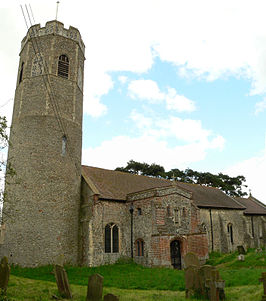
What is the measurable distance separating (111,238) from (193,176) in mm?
37638

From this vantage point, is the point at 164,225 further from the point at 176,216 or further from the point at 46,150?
the point at 46,150

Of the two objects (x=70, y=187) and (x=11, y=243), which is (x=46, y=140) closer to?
(x=70, y=187)

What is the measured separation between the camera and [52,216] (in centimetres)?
1967

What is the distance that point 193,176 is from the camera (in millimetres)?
56281

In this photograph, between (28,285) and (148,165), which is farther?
(148,165)

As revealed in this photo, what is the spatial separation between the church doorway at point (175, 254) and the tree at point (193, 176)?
28414mm

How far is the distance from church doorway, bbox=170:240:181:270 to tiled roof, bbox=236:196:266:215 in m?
14.0

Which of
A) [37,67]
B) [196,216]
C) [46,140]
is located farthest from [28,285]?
[37,67]

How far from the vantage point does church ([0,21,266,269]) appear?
19266 millimetres

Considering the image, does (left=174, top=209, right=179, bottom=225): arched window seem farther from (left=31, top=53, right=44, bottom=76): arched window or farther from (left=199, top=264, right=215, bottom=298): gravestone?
(left=31, top=53, right=44, bottom=76): arched window

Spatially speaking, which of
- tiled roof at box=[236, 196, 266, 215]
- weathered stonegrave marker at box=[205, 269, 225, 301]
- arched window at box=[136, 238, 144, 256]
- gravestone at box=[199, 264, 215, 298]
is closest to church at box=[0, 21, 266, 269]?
arched window at box=[136, 238, 144, 256]

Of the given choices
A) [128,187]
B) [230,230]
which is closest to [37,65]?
[128,187]

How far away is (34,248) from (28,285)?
6.24 m

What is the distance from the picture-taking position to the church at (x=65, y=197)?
758 inches
